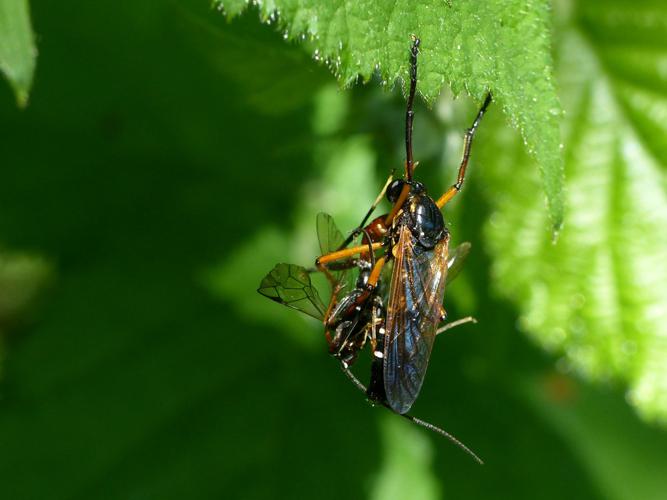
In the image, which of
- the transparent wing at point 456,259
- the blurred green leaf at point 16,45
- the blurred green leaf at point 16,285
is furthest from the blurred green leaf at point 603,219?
the blurred green leaf at point 16,45

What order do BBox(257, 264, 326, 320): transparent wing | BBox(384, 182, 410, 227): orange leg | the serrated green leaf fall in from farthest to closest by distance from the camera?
BBox(384, 182, 410, 227): orange leg → BBox(257, 264, 326, 320): transparent wing → the serrated green leaf

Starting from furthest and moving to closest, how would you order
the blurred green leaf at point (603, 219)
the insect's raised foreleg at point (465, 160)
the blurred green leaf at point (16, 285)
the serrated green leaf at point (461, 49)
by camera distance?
the blurred green leaf at point (16, 285) → the blurred green leaf at point (603, 219) → the insect's raised foreleg at point (465, 160) → the serrated green leaf at point (461, 49)

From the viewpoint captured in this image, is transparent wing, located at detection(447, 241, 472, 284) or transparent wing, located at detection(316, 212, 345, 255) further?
transparent wing, located at detection(447, 241, 472, 284)

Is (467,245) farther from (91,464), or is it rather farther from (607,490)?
(607,490)

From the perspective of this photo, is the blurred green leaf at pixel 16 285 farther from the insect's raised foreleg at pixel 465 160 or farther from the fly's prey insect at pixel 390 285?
the insect's raised foreleg at pixel 465 160

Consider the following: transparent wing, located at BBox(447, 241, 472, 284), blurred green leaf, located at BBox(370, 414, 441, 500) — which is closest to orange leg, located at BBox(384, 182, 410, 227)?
transparent wing, located at BBox(447, 241, 472, 284)

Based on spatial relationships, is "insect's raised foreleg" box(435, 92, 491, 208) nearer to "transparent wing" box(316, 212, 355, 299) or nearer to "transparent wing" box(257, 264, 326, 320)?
"transparent wing" box(316, 212, 355, 299)
